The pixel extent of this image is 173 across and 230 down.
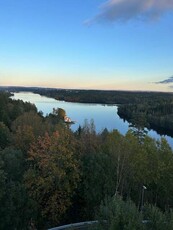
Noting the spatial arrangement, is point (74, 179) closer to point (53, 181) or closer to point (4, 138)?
point (53, 181)

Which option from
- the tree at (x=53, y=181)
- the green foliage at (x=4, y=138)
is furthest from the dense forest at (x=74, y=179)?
the green foliage at (x=4, y=138)

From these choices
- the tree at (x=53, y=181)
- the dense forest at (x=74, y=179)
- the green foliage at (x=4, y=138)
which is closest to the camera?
the dense forest at (x=74, y=179)

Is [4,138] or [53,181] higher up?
[4,138]

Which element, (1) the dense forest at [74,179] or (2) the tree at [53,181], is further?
(2) the tree at [53,181]

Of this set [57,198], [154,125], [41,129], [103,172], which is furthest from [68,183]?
[154,125]

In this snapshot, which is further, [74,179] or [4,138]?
[4,138]

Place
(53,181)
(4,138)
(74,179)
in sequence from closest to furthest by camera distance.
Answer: (53,181), (74,179), (4,138)

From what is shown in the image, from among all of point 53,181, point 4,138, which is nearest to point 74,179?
point 53,181

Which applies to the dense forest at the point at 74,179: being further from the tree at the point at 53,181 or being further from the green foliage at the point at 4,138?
the green foliage at the point at 4,138

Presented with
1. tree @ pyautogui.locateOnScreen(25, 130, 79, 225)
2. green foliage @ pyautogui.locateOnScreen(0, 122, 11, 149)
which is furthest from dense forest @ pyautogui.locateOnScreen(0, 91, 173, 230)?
green foliage @ pyautogui.locateOnScreen(0, 122, 11, 149)

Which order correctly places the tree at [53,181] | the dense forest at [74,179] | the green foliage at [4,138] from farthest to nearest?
the green foliage at [4,138], the tree at [53,181], the dense forest at [74,179]

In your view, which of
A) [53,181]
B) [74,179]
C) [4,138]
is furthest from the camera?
[4,138]
